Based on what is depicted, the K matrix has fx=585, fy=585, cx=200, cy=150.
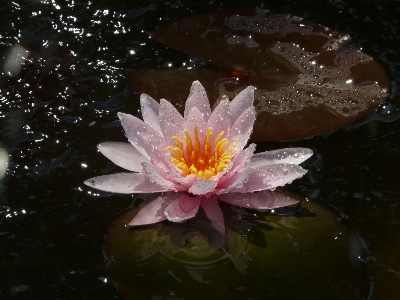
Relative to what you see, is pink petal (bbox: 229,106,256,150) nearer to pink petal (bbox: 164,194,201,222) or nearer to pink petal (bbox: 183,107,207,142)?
pink petal (bbox: 183,107,207,142)

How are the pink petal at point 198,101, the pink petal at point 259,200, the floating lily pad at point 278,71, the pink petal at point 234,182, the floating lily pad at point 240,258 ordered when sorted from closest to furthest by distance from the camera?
1. the floating lily pad at point 240,258
2. the pink petal at point 234,182
3. the pink petal at point 259,200
4. the pink petal at point 198,101
5. the floating lily pad at point 278,71

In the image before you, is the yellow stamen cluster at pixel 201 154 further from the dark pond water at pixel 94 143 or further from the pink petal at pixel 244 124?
the dark pond water at pixel 94 143

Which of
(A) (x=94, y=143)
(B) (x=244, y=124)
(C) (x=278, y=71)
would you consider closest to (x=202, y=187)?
(B) (x=244, y=124)

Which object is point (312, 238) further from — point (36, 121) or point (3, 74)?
point (3, 74)

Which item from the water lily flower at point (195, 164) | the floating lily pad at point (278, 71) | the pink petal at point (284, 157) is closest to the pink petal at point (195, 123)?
the water lily flower at point (195, 164)

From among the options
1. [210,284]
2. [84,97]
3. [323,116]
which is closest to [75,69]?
[84,97]

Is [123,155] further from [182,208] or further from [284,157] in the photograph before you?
[284,157]

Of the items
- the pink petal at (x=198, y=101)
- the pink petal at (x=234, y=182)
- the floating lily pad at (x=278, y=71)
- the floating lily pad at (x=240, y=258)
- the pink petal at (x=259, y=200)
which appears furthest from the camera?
the floating lily pad at (x=278, y=71)
